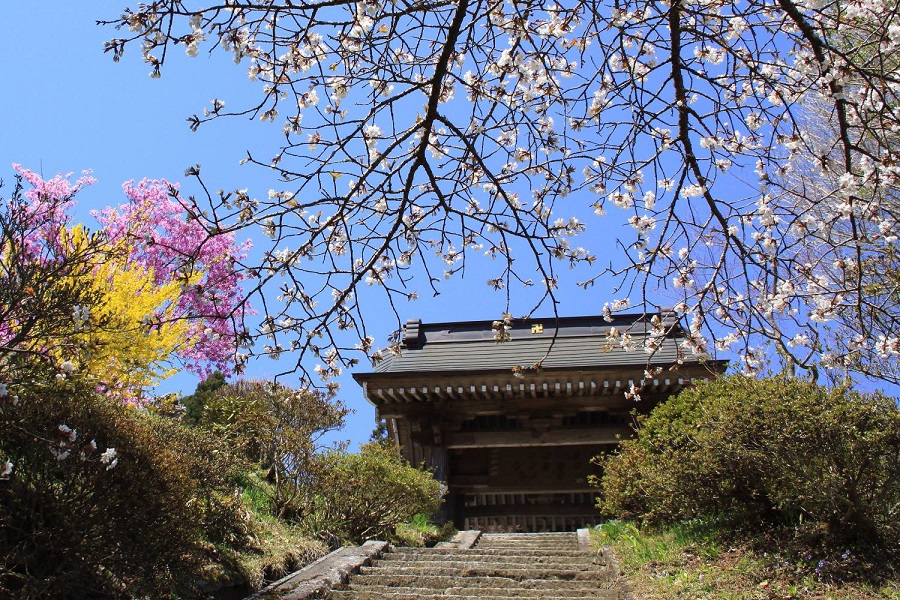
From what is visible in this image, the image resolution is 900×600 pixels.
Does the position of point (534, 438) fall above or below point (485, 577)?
above

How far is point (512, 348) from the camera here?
1347 centimetres

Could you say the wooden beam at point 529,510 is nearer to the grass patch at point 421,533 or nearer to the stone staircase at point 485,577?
the grass patch at point 421,533

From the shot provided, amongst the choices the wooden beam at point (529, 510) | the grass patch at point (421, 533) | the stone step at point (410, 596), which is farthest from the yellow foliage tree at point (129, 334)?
the wooden beam at point (529, 510)

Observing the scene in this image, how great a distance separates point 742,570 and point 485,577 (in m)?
2.10

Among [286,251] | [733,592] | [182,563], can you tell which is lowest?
[733,592]

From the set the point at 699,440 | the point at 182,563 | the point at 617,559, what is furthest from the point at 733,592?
the point at 182,563

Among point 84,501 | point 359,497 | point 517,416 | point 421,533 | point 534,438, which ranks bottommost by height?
point 421,533

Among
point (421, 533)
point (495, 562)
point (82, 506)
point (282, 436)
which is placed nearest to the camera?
point (82, 506)

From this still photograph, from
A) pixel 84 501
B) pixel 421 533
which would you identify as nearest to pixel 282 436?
pixel 421 533

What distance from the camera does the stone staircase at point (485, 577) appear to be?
5.48 metres

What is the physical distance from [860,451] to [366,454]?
567 cm

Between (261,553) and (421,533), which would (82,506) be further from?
(421,533)

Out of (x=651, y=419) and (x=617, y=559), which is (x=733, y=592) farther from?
(x=651, y=419)

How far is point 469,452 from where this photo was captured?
12.4 m
